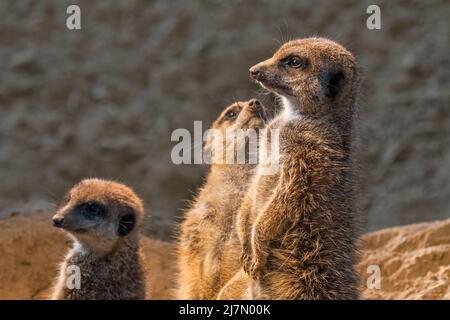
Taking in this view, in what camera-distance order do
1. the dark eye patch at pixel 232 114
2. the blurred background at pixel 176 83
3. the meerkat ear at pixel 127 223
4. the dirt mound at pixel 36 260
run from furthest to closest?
the blurred background at pixel 176 83 < the dirt mound at pixel 36 260 < the dark eye patch at pixel 232 114 < the meerkat ear at pixel 127 223

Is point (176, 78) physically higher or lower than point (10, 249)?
higher

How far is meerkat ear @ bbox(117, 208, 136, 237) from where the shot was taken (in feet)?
11.8

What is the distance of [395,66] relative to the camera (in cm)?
545

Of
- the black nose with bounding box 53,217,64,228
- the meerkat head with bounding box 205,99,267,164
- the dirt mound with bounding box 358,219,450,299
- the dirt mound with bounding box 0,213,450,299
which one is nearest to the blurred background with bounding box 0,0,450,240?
the dirt mound with bounding box 0,213,450,299

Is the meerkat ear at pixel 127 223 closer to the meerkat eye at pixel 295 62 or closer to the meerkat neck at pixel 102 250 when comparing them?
the meerkat neck at pixel 102 250

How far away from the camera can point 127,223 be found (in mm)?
3609

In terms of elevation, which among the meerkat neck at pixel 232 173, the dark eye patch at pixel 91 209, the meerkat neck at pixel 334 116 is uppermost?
the meerkat neck at pixel 334 116

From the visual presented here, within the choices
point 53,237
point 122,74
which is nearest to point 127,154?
point 122,74

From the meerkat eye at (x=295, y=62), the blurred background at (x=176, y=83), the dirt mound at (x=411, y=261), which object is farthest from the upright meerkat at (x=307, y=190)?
the blurred background at (x=176, y=83)

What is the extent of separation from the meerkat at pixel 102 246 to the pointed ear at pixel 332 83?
3.18 feet

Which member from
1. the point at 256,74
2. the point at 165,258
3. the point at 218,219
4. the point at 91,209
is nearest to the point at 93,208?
the point at 91,209

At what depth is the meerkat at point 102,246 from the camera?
351cm
